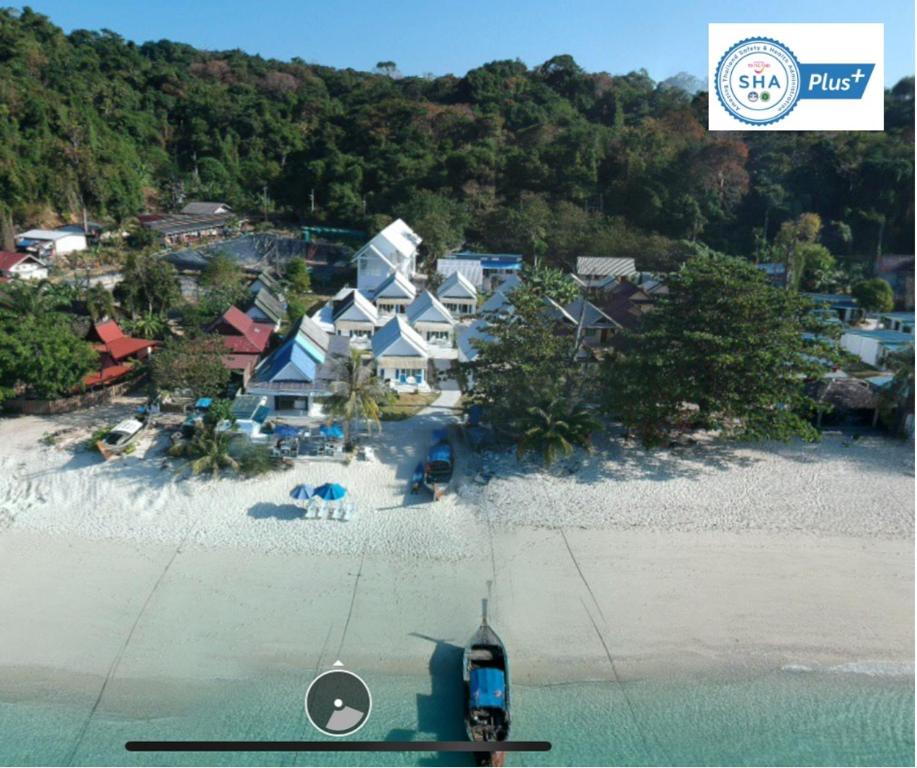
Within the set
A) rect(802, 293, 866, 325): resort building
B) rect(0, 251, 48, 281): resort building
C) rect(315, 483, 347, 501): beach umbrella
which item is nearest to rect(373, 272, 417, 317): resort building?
rect(315, 483, 347, 501): beach umbrella

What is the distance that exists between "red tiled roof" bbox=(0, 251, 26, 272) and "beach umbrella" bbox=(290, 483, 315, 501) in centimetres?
2411

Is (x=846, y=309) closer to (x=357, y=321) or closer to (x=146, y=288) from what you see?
(x=357, y=321)

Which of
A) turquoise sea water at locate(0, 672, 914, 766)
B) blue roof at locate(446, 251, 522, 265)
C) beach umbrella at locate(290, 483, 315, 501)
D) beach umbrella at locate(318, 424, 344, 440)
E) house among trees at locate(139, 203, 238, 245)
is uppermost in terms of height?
house among trees at locate(139, 203, 238, 245)

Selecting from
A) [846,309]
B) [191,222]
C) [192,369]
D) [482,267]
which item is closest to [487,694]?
[192,369]

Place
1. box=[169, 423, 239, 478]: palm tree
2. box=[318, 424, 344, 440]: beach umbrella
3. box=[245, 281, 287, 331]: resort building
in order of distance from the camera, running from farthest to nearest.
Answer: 1. box=[245, 281, 287, 331]: resort building
2. box=[318, 424, 344, 440]: beach umbrella
3. box=[169, 423, 239, 478]: palm tree

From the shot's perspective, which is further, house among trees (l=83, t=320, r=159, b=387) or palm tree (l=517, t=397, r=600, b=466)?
house among trees (l=83, t=320, r=159, b=387)

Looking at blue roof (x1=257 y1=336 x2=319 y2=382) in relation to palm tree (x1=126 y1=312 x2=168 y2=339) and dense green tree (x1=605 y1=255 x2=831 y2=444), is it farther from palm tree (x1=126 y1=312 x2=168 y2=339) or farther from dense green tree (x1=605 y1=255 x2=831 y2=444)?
dense green tree (x1=605 y1=255 x2=831 y2=444)

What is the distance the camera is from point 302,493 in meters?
15.0

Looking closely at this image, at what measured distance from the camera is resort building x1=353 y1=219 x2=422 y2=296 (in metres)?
32.2

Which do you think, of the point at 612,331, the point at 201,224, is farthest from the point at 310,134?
the point at 612,331

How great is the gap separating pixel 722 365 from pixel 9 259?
103 ft

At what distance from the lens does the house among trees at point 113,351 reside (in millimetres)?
20719

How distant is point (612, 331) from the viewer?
86.4 feet
